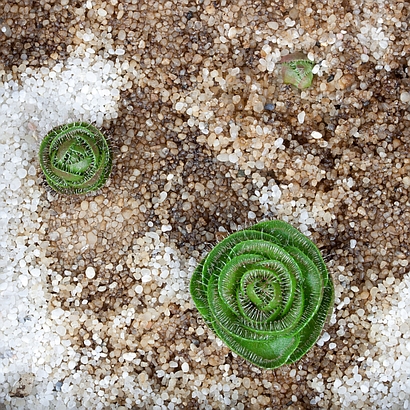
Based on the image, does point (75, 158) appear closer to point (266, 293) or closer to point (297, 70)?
point (266, 293)

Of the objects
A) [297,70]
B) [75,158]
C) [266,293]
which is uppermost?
[297,70]

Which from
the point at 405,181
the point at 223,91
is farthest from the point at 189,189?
the point at 405,181

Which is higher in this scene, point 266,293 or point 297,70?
point 297,70

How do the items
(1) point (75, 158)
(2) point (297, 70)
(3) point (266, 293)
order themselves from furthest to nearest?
(2) point (297, 70) → (1) point (75, 158) → (3) point (266, 293)

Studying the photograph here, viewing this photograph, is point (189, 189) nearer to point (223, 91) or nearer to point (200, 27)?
point (223, 91)

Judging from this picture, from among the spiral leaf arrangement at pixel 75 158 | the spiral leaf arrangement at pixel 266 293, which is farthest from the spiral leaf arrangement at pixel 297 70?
the spiral leaf arrangement at pixel 75 158

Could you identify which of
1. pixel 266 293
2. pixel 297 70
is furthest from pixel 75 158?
pixel 297 70
